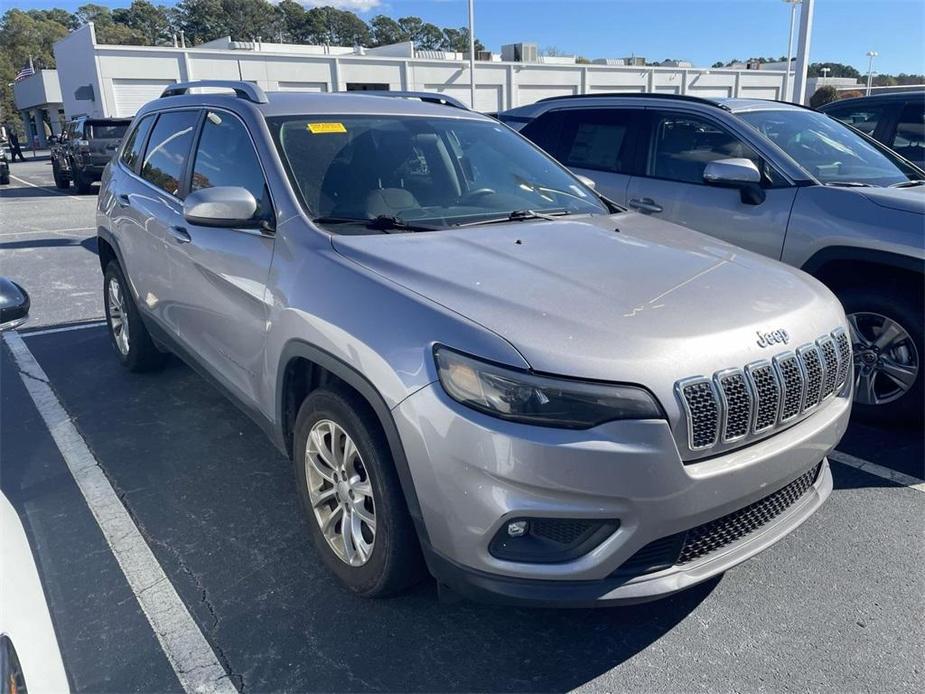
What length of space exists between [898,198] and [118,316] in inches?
204

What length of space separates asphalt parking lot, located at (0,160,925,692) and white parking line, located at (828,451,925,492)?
3 cm

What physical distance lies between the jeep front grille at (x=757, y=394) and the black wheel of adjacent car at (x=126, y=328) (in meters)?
3.93

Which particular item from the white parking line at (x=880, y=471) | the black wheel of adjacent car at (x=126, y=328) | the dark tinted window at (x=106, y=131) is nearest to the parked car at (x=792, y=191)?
the white parking line at (x=880, y=471)

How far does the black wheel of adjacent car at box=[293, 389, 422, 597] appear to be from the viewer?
7.84 feet

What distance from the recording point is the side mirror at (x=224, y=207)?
3.03 m

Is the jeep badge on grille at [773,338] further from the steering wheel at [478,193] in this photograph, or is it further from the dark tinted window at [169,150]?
the dark tinted window at [169,150]

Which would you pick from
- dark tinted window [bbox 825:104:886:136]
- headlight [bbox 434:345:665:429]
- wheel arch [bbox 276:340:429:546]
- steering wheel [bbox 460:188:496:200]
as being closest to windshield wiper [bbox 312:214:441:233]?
steering wheel [bbox 460:188:496:200]

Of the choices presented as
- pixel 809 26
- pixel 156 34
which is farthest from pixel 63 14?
pixel 809 26

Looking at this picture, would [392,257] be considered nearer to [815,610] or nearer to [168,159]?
[815,610]

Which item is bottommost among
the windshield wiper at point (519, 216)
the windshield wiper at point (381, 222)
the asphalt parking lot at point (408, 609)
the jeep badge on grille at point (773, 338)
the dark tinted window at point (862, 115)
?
the asphalt parking lot at point (408, 609)

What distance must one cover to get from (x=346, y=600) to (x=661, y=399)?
1.45 meters

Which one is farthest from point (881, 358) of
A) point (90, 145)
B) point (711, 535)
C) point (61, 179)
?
point (61, 179)

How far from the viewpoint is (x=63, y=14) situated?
357 ft

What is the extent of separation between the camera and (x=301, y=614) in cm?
265
